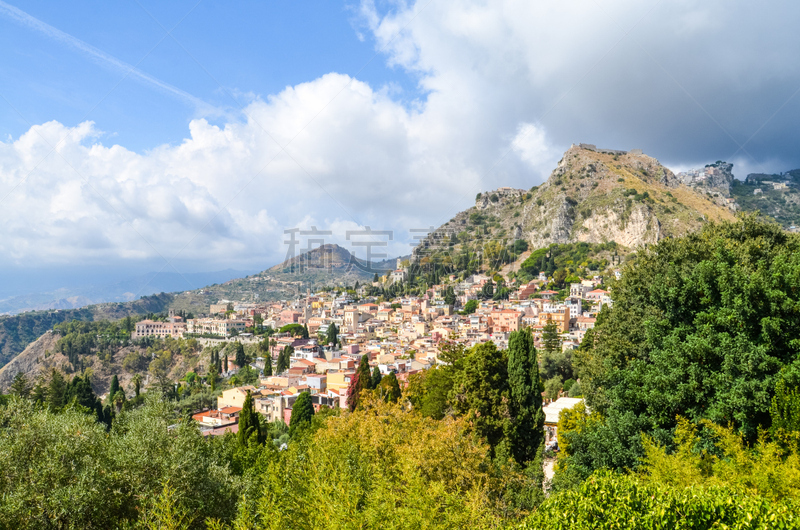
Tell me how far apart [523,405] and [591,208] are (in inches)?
3365

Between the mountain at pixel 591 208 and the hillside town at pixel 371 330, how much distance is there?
819 inches

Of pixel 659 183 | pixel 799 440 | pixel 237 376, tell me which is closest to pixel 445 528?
pixel 799 440

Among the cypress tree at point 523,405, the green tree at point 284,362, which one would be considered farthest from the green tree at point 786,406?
the green tree at point 284,362

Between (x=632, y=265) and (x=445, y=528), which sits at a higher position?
(x=632, y=265)

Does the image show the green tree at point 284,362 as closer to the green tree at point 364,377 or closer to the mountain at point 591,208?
the green tree at point 364,377

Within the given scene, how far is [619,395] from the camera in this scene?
34.1ft

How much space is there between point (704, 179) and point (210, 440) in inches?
7415

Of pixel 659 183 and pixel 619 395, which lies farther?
pixel 659 183

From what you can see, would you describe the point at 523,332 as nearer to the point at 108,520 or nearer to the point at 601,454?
the point at 601,454

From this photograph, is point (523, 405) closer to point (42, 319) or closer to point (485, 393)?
point (485, 393)

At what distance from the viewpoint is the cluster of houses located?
36.2 metres

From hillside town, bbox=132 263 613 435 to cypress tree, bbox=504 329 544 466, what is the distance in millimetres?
6276

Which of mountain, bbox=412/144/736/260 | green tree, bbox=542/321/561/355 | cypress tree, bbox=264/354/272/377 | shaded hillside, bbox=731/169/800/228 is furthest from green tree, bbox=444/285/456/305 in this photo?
shaded hillside, bbox=731/169/800/228

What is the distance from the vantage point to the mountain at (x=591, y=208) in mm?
82250
